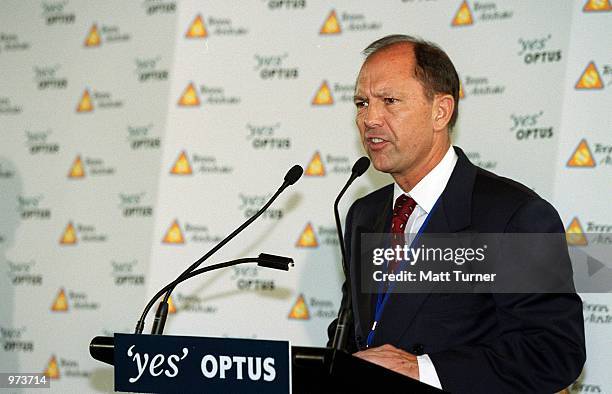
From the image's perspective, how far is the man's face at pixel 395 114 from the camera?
2781 mm

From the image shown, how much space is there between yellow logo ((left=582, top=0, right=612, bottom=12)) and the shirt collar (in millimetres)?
1048

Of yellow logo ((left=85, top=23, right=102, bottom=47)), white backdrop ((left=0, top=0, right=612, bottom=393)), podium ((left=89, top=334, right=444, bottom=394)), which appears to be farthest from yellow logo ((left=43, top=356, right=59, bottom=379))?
podium ((left=89, top=334, right=444, bottom=394))

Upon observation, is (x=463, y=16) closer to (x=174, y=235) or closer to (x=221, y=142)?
(x=221, y=142)

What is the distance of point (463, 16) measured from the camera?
3.57 m

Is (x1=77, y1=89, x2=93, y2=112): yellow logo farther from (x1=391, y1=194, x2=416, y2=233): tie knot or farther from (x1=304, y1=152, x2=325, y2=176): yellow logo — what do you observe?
(x1=391, y1=194, x2=416, y2=233): tie knot

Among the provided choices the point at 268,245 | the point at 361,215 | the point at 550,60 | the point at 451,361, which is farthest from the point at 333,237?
the point at 451,361

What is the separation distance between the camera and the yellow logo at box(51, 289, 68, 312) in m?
4.16

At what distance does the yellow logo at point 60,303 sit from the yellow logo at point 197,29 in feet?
4.86

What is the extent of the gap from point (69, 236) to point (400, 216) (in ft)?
6.78

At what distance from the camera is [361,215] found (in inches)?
121

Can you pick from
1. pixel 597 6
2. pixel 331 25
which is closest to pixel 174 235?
pixel 331 25

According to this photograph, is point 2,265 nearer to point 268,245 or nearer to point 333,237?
point 268,245

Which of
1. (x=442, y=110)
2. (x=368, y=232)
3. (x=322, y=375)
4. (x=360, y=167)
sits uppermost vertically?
(x=442, y=110)

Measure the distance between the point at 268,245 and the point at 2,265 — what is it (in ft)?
5.01
